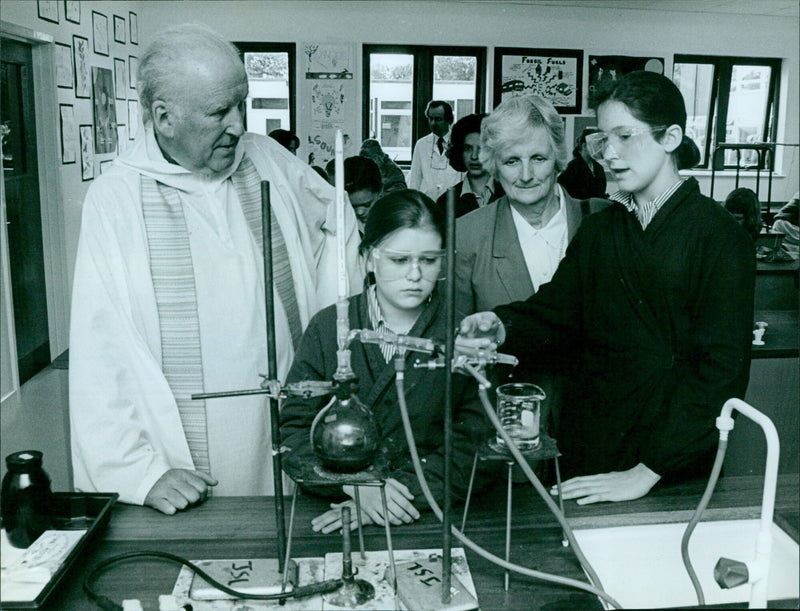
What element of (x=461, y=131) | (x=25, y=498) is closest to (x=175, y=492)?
(x=25, y=498)

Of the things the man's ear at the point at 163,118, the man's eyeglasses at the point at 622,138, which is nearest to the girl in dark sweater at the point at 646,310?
the man's eyeglasses at the point at 622,138

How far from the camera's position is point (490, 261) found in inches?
57.5

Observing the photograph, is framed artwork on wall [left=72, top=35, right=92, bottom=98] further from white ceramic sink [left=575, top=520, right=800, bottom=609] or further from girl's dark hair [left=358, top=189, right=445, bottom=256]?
white ceramic sink [left=575, top=520, right=800, bottom=609]

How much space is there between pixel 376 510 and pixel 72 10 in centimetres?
93

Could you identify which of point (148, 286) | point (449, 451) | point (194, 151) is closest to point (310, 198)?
point (194, 151)

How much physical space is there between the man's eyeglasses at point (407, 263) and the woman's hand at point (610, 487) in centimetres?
40

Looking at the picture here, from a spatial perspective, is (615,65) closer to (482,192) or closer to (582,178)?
(582,178)

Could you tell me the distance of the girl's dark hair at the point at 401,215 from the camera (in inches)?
44.9

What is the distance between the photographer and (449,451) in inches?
34.0

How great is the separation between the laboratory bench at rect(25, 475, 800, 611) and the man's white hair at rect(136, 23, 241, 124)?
0.67 metres

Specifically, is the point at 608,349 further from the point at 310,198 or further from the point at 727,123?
the point at 310,198

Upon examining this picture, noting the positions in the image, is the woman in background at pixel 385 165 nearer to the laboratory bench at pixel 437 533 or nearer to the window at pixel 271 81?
the window at pixel 271 81

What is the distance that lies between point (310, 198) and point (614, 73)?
1.99 ft

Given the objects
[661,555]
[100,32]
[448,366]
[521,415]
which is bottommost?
[661,555]
